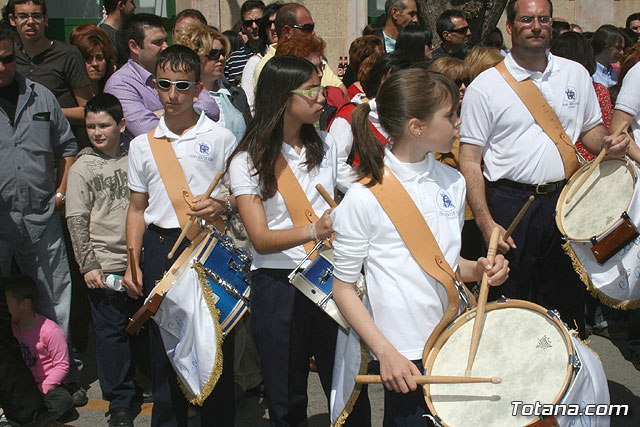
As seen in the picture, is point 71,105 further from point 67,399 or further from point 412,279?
point 412,279

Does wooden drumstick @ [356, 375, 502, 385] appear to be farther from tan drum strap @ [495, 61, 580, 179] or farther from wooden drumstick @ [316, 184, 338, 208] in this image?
tan drum strap @ [495, 61, 580, 179]

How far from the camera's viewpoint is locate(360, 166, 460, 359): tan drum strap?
119 inches

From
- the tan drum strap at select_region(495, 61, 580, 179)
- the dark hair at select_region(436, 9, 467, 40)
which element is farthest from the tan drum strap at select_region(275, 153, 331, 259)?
the dark hair at select_region(436, 9, 467, 40)

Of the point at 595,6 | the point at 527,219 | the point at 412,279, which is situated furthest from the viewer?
the point at 595,6

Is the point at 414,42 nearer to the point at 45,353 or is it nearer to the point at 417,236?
the point at 45,353

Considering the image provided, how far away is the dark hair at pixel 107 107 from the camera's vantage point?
5109mm

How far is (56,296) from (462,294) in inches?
131

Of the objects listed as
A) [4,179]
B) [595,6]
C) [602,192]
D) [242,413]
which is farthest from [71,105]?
[595,6]

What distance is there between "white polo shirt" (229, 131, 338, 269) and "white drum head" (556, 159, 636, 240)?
4.83 ft

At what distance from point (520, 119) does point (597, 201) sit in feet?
2.18

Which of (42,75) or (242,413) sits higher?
(42,75)

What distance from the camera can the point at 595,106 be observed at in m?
4.75

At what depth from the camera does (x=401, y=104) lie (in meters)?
3.10

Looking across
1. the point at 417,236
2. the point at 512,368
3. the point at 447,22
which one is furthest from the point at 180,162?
the point at 447,22
